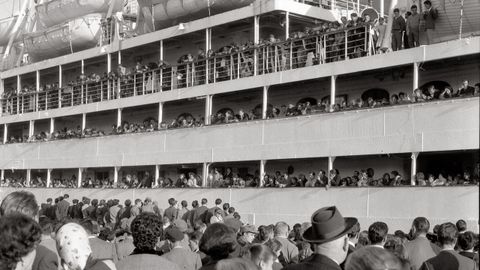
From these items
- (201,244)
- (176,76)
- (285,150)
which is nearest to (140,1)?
(176,76)

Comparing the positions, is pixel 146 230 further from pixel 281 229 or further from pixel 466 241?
pixel 281 229

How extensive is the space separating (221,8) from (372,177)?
1032 centimetres

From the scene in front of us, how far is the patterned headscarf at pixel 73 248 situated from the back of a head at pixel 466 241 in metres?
3.99

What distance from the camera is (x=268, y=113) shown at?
25.0m

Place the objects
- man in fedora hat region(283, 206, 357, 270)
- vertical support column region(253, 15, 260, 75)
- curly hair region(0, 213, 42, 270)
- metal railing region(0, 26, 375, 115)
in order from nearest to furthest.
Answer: curly hair region(0, 213, 42, 270) → man in fedora hat region(283, 206, 357, 270) → metal railing region(0, 26, 375, 115) → vertical support column region(253, 15, 260, 75)

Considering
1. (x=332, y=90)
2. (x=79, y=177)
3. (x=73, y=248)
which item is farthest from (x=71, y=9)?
(x=73, y=248)

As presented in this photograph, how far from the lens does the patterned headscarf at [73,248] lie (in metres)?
5.28

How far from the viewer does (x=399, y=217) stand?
64.4 ft

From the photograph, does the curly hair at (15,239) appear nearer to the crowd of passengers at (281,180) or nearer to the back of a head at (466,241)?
the back of a head at (466,241)

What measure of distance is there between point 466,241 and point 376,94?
52.9ft

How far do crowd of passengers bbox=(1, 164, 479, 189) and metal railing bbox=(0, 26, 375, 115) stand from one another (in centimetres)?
357

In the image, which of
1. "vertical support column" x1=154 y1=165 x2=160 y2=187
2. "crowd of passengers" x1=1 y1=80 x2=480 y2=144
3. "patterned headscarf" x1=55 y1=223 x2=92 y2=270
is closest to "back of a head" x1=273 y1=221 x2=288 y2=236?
"patterned headscarf" x1=55 y1=223 x2=92 y2=270

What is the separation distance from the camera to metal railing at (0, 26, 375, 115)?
23453 mm

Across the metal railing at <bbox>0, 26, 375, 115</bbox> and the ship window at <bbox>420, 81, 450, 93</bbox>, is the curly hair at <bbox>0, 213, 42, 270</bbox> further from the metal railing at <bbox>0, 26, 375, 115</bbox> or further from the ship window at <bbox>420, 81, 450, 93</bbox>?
the metal railing at <bbox>0, 26, 375, 115</bbox>
